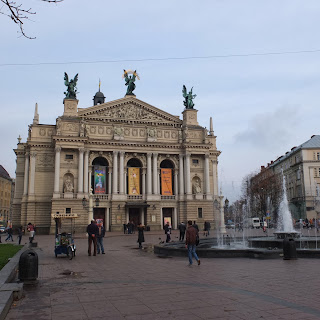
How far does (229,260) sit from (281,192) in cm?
6076

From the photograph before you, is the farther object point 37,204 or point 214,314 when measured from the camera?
point 37,204

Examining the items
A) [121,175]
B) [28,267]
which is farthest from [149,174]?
[28,267]

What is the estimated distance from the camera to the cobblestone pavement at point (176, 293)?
22.5ft

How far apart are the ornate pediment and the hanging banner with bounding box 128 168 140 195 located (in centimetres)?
840

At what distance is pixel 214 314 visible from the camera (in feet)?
22.0

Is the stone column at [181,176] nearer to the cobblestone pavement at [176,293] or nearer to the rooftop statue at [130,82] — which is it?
the rooftop statue at [130,82]

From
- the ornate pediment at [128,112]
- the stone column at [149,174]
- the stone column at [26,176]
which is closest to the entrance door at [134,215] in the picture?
the stone column at [149,174]

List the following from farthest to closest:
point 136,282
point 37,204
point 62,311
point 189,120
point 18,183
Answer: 1. point 189,120
2. point 18,183
3. point 37,204
4. point 136,282
5. point 62,311

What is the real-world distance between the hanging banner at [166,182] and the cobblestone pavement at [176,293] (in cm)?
4337

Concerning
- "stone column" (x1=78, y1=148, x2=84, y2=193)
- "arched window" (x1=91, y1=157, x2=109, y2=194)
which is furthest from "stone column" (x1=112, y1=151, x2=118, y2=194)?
"stone column" (x1=78, y1=148, x2=84, y2=193)

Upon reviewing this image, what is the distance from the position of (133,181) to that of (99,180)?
5.62 m

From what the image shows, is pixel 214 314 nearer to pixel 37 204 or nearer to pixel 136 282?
pixel 136 282

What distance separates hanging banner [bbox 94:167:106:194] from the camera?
176 ft

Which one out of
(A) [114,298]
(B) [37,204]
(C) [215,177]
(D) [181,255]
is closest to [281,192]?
(C) [215,177]
